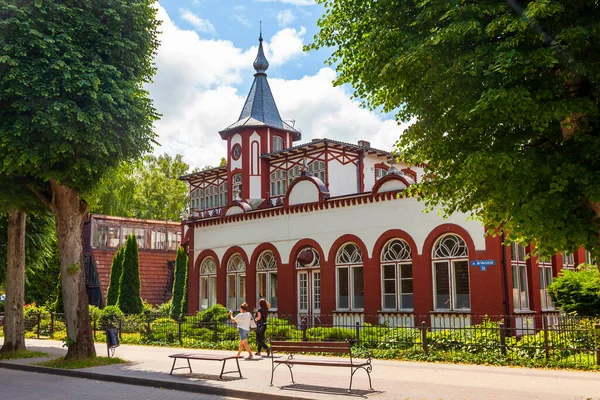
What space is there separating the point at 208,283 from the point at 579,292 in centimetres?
1641

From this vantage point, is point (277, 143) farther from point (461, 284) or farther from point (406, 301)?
point (461, 284)

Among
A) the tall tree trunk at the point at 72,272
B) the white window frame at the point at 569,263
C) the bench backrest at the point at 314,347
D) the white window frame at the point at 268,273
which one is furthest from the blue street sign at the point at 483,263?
the tall tree trunk at the point at 72,272

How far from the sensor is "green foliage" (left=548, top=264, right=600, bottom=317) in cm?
1808

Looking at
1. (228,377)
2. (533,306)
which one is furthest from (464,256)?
(228,377)

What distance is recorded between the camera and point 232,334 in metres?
21.5

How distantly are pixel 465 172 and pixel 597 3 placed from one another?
117 inches

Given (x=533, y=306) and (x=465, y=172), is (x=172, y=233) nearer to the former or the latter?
(x=533, y=306)

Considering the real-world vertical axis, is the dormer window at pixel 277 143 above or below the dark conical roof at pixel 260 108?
below

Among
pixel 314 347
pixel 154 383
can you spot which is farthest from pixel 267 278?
pixel 314 347

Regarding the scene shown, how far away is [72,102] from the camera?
15.2 metres

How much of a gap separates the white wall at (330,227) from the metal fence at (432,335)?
2.77 meters

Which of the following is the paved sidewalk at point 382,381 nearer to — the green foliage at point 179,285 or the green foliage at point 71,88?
the green foliage at point 71,88

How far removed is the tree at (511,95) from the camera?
28.9ft

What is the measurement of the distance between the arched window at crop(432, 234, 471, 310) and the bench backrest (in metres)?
8.51
